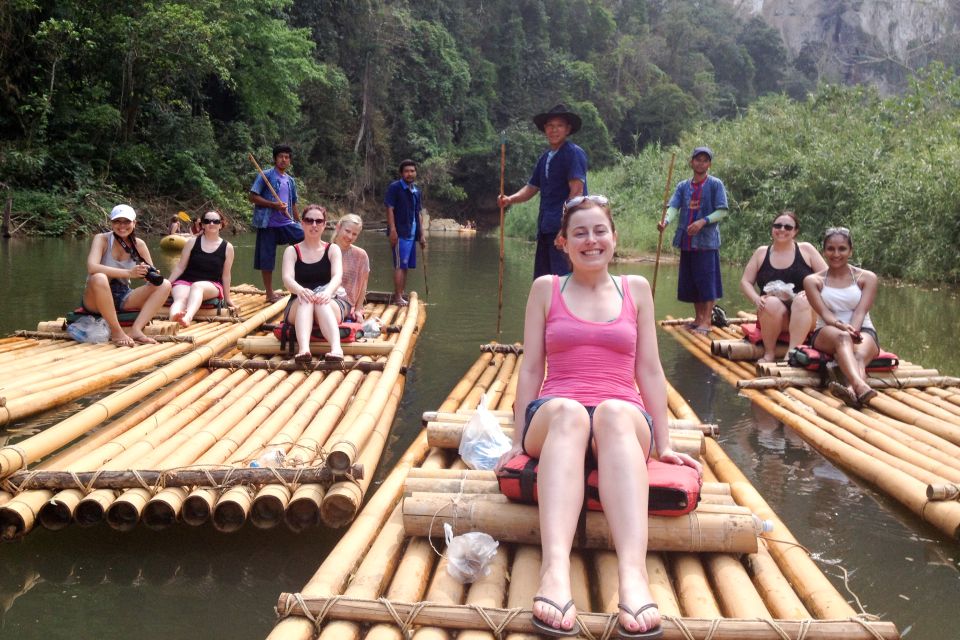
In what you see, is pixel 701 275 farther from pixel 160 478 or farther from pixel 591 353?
pixel 160 478

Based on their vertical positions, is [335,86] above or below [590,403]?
above

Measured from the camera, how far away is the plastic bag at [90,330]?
553 cm

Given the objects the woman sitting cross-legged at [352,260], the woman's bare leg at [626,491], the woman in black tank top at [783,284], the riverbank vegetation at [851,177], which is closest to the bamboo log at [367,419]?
the woman sitting cross-legged at [352,260]

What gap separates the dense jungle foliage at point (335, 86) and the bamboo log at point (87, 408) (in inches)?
550

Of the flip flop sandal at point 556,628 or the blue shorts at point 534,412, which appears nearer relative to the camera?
the flip flop sandal at point 556,628

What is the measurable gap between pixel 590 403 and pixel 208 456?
1.66 metres

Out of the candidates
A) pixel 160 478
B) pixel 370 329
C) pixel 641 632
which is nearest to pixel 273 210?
pixel 370 329

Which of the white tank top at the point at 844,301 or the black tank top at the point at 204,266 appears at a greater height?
the white tank top at the point at 844,301

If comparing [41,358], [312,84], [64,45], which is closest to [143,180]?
[64,45]

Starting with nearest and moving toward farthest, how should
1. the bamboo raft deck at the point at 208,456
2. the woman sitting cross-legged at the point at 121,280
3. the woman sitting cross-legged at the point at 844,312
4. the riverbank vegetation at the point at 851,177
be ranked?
the bamboo raft deck at the point at 208,456 → the woman sitting cross-legged at the point at 844,312 → the woman sitting cross-legged at the point at 121,280 → the riverbank vegetation at the point at 851,177

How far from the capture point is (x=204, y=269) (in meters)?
6.83

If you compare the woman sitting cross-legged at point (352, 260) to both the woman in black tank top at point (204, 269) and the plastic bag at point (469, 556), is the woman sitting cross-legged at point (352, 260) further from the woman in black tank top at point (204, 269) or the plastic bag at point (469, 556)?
the plastic bag at point (469, 556)

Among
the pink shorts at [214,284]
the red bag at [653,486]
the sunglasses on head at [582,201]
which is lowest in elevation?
the pink shorts at [214,284]

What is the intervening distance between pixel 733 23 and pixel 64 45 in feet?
179
